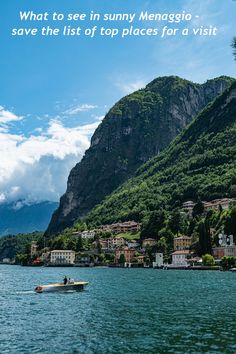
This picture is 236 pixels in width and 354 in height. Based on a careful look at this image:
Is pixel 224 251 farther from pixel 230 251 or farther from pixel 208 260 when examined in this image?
pixel 208 260

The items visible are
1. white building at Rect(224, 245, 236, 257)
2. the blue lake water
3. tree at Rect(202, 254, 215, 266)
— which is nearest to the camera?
the blue lake water

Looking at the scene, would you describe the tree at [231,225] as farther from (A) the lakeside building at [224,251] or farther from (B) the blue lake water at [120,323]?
(B) the blue lake water at [120,323]

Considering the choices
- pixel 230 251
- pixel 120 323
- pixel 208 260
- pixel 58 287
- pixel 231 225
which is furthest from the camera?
pixel 230 251

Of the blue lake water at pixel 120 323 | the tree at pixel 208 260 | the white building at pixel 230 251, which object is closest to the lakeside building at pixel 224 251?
the white building at pixel 230 251

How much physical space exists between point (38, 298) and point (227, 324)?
37116mm

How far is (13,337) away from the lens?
145 feet

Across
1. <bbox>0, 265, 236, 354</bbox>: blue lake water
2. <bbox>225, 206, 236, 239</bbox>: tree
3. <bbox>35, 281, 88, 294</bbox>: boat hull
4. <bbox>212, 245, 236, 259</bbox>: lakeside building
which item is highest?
<bbox>225, 206, 236, 239</bbox>: tree

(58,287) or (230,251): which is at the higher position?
(230,251)

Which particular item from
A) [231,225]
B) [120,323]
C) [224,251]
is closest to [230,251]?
[224,251]

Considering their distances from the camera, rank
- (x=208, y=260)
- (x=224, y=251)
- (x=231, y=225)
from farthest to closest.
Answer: (x=224, y=251) < (x=231, y=225) < (x=208, y=260)

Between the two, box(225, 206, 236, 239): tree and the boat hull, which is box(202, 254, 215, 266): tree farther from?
the boat hull

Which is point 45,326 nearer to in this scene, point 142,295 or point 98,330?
point 98,330

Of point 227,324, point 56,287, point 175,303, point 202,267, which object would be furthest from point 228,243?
point 227,324

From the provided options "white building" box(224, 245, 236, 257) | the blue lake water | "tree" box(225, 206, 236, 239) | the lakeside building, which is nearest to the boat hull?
the blue lake water
